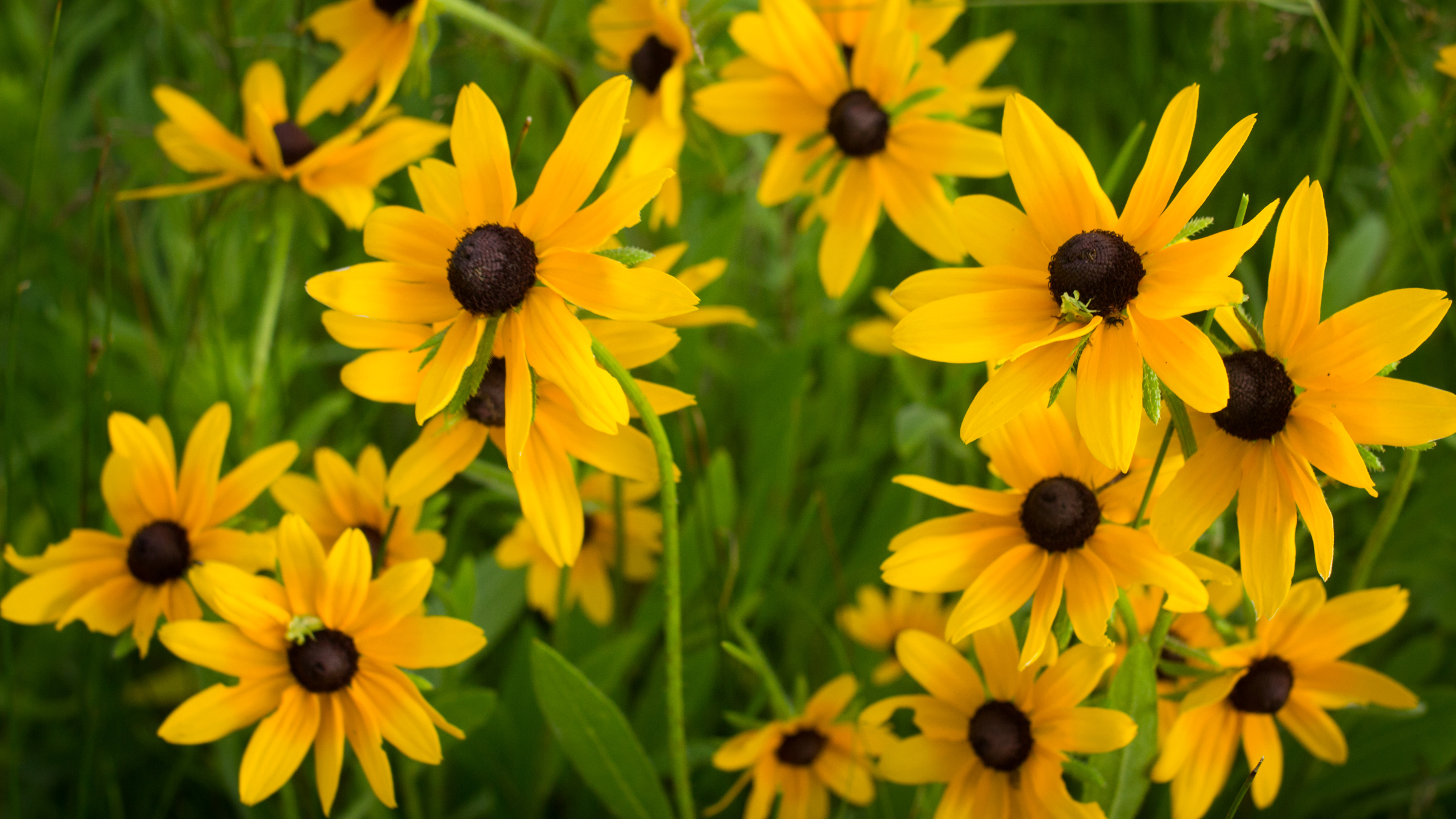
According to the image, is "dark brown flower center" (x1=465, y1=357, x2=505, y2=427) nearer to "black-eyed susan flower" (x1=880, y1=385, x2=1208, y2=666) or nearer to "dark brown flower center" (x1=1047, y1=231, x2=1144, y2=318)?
"black-eyed susan flower" (x1=880, y1=385, x2=1208, y2=666)

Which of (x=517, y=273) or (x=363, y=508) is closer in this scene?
(x=517, y=273)

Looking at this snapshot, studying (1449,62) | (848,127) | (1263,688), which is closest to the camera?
(1263,688)

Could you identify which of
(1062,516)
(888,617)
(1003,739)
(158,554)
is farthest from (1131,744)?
(158,554)

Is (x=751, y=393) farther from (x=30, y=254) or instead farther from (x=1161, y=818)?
(x=30, y=254)

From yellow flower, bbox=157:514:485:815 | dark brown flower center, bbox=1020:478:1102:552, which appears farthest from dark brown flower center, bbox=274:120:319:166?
dark brown flower center, bbox=1020:478:1102:552

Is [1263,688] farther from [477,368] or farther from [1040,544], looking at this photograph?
[477,368]

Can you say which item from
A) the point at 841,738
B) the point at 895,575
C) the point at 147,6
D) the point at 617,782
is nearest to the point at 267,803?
the point at 617,782
